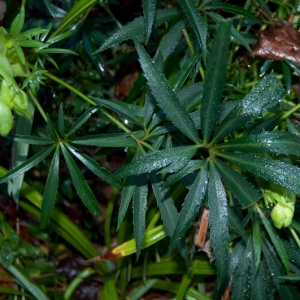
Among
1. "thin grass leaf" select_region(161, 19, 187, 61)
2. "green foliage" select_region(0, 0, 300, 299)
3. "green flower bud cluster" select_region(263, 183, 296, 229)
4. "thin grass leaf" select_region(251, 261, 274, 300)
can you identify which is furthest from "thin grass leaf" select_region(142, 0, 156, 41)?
"thin grass leaf" select_region(251, 261, 274, 300)

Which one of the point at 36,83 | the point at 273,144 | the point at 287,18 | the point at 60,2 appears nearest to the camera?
the point at 273,144

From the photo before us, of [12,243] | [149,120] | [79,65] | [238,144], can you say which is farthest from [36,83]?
[12,243]

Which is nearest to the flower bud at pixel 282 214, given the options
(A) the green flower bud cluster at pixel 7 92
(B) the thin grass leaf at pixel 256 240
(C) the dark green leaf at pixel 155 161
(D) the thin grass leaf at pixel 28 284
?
(B) the thin grass leaf at pixel 256 240

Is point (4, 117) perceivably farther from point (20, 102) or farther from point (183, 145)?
point (183, 145)

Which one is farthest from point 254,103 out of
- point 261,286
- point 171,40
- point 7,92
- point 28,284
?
point 28,284

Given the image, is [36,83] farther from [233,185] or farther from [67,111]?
[67,111]

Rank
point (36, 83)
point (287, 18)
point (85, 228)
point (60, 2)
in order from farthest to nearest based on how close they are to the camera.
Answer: point (85, 228) → point (60, 2) → point (287, 18) → point (36, 83)
